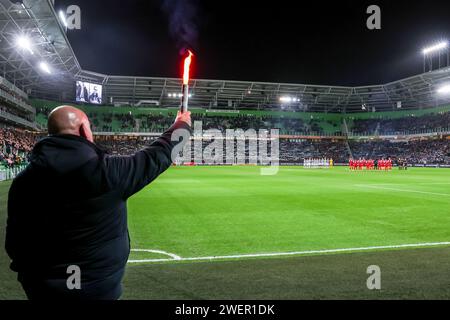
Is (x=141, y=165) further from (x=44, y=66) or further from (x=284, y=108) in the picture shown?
(x=284, y=108)

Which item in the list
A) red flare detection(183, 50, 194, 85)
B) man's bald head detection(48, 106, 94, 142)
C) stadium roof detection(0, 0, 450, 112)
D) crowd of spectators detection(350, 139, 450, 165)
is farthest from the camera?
crowd of spectators detection(350, 139, 450, 165)

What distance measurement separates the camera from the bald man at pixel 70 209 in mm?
2223

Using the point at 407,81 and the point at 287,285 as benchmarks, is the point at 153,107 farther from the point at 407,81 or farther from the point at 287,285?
the point at 287,285

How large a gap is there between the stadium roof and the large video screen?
1.84 metres

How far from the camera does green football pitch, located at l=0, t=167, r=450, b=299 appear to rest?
16.3 ft

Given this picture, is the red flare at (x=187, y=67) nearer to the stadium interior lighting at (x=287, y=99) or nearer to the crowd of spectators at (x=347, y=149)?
the crowd of spectators at (x=347, y=149)

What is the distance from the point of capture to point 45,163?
220 centimetres

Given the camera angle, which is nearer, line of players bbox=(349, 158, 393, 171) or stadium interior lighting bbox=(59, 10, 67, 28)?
stadium interior lighting bbox=(59, 10, 67, 28)

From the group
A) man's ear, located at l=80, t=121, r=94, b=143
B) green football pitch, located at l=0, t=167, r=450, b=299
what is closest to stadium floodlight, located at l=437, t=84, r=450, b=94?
green football pitch, located at l=0, t=167, r=450, b=299

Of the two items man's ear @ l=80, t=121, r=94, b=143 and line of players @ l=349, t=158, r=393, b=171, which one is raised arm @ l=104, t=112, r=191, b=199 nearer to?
man's ear @ l=80, t=121, r=94, b=143

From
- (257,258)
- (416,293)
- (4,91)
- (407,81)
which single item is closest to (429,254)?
(416,293)

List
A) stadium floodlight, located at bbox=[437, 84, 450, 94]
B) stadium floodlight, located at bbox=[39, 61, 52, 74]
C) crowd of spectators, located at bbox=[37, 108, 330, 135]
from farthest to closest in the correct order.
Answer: crowd of spectators, located at bbox=[37, 108, 330, 135] < stadium floodlight, located at bbox=[437, 84, 450, 94] < stadium floodlight, located at bbox=[39, 61, 52, 74]

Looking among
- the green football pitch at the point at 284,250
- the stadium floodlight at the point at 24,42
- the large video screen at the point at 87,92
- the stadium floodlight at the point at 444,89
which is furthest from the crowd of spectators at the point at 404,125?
the stadium floodlight at the point at 24,42

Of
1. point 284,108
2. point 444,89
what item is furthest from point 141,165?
point 284,108
